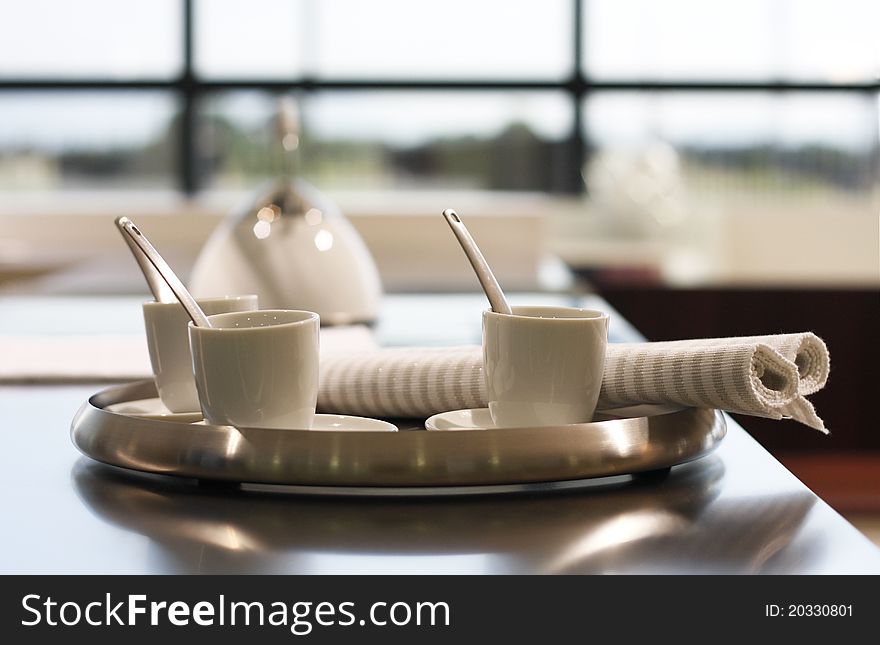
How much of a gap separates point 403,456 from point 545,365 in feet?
0.36

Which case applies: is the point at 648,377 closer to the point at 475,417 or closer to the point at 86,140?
the point at 475,417

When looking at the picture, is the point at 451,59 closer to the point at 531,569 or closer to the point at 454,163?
the point at 454,163

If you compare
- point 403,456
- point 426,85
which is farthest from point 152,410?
point 426,85

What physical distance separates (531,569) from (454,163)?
14.8 feet

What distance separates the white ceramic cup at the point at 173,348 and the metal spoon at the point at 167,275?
76mm

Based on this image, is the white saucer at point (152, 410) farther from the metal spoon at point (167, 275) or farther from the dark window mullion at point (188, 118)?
the dark window mullion at point (188, 118)

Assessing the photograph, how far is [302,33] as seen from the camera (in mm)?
4652

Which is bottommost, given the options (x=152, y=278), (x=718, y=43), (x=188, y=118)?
(x=152, y=278)

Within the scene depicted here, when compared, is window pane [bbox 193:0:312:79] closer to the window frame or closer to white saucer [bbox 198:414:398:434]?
the window frame

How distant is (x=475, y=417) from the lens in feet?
2.27

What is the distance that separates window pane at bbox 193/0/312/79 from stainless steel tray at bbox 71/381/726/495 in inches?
168

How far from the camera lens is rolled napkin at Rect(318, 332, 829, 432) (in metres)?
0.63

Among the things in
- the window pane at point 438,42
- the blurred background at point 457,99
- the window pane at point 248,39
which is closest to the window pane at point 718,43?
the blurred background at point 457,99
